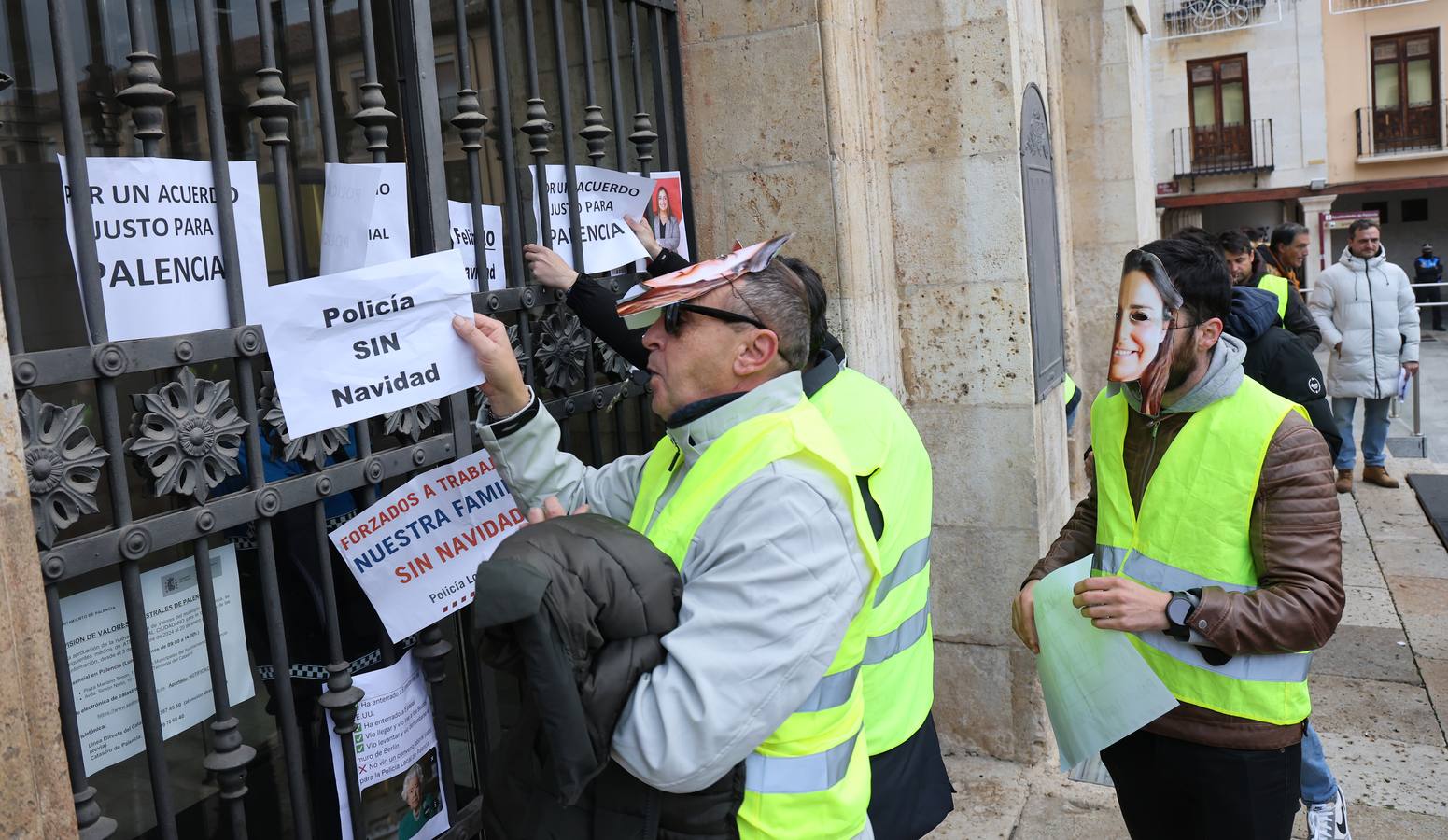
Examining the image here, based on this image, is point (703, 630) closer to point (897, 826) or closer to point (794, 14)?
point (897, 826)

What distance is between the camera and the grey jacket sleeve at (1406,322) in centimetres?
835

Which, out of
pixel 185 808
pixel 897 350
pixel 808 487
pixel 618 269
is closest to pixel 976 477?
pixel 897 350

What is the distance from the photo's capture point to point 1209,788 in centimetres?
254

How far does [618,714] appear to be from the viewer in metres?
1.68

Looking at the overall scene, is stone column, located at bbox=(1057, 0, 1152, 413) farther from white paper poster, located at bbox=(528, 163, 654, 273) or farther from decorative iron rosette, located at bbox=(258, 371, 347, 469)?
decorative iron rosette, located at bbox=(258, 371, 347, 469)

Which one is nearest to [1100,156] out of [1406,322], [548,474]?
[1406,322]

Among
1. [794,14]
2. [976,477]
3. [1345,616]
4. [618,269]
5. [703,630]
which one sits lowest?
[1345,616]

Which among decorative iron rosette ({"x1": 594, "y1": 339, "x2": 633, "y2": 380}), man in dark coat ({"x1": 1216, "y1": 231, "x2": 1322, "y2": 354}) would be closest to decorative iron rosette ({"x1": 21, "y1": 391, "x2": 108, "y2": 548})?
decorative iron rosette ({"x1": 594, "y1": 339, "x2": 633, "y2": 380})

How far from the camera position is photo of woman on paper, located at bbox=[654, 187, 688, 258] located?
12.0ft

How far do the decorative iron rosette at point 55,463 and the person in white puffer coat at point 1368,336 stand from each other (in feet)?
27.6

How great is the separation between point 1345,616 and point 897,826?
4317 millimetres

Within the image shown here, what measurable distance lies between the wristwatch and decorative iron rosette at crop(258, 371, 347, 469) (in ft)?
5.83

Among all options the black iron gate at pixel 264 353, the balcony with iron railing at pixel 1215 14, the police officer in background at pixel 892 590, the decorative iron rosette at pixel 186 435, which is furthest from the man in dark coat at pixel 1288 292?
the balcony with iron railing at pixel 1215 14

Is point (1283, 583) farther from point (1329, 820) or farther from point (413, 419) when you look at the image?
point (413, 419)
